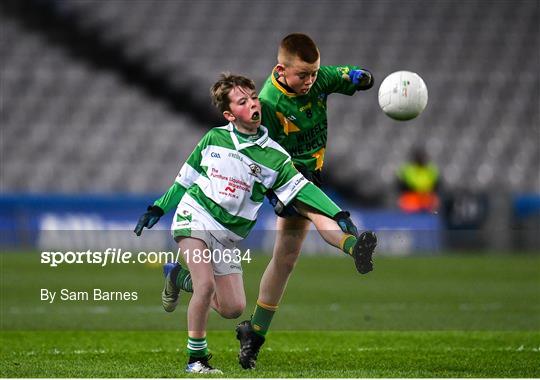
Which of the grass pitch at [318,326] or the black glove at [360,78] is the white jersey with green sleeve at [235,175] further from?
the grass pitch at [318,326]

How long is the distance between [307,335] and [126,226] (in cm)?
912

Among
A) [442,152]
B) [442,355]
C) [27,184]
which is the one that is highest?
A: [442,152]

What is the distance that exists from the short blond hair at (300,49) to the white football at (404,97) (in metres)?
0.60

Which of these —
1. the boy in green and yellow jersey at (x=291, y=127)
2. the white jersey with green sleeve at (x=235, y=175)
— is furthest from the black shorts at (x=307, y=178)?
the white jersey with green sleeve at (x=235, y=175)

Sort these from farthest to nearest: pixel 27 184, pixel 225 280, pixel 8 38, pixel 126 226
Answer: pixel 8 38, pixel 27 184, pixel 126 226, pixel 225 280

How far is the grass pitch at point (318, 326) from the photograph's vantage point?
23.4 ft

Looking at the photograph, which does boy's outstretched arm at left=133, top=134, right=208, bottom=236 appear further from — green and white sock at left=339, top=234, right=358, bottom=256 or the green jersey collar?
green and white sock at left=339, top=234, right=358, bottom=256

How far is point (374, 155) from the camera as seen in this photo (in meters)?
21.8

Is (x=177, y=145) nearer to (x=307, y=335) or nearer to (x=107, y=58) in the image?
(x=107, y=58)

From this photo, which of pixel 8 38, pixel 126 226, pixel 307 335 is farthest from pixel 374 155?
pixel 307 335

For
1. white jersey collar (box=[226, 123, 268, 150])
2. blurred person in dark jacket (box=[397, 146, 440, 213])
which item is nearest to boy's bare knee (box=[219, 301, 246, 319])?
white jersey collar (box=[226, 123, 268, 150])

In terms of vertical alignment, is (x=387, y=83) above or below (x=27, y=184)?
above

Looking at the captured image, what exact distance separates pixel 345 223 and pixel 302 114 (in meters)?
0.98

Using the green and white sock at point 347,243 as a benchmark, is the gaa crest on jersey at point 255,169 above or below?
above
